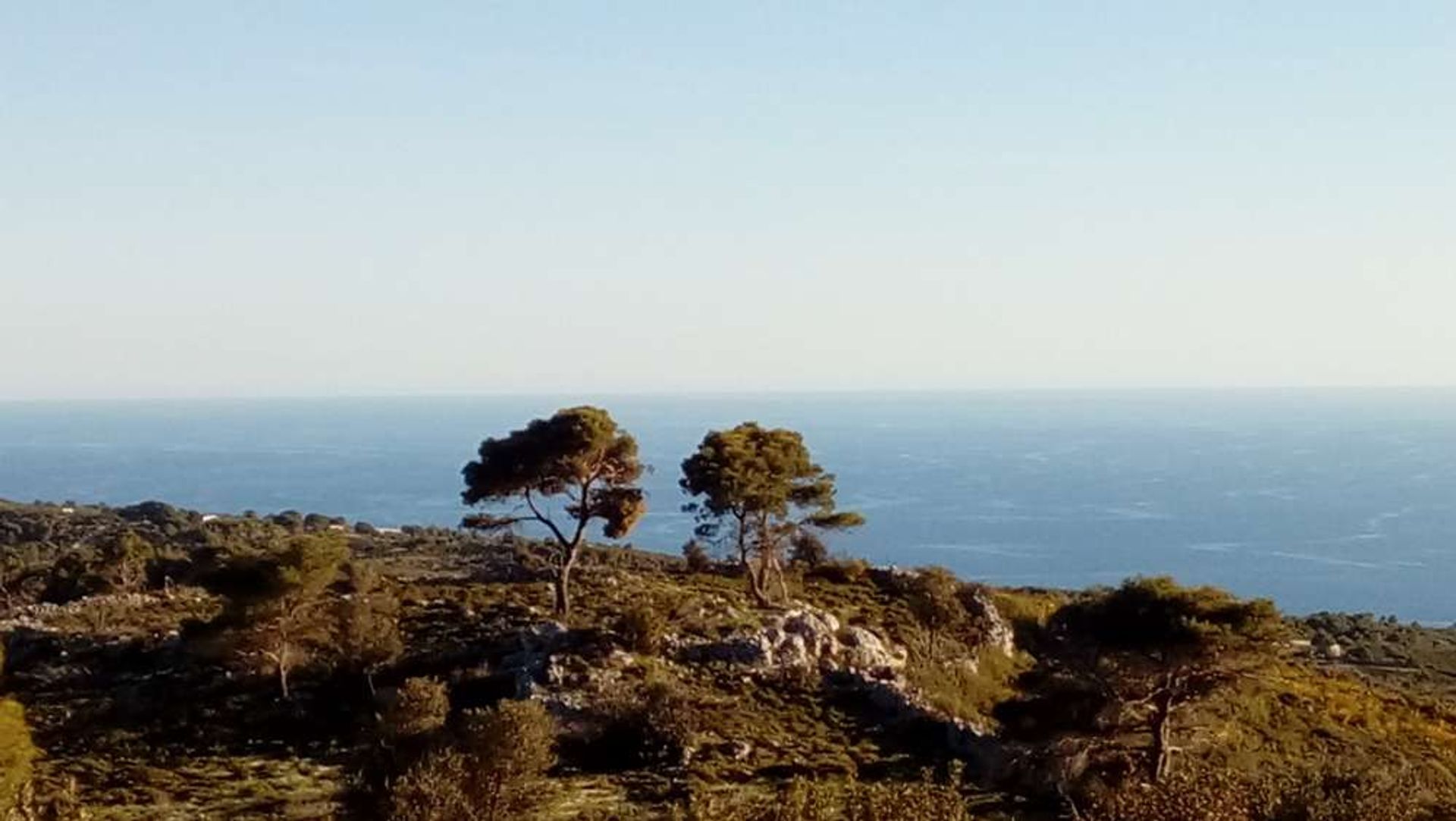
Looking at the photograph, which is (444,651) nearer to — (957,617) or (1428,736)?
(957,617)

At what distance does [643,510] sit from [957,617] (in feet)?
37.7

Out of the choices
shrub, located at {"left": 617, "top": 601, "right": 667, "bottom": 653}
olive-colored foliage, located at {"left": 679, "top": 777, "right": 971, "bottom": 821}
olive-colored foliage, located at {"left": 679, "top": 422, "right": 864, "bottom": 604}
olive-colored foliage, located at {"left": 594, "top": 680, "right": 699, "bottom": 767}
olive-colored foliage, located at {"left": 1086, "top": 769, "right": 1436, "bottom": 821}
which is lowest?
olive-colored foliage, located at {"left": 594, "top": 680, "right": 699, "bottom": 767}

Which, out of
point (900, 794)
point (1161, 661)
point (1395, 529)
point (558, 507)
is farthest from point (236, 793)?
point (1395, 529)

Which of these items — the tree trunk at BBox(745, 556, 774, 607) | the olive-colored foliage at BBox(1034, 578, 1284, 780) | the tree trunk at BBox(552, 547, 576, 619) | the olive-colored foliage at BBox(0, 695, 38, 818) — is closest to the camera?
the olive-colored foliage at BBox(0, 695, 38, 818)

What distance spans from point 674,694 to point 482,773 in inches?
386

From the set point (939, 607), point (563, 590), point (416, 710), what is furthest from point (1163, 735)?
point (563, 590)

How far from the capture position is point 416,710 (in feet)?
84.5

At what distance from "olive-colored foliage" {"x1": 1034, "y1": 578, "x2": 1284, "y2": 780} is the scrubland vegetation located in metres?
0.08

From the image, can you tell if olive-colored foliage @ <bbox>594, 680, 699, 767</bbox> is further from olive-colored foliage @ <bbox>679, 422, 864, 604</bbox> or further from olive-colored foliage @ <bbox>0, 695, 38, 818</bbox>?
olive-colored foliage @ <bbox>0, 695, 38, 818</bbox>

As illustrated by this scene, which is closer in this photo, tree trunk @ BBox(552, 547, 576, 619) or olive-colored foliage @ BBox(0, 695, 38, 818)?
olive-colored foliage @ BBox(0, 695, 38, 818)

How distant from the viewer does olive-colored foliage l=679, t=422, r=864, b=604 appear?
40312mm

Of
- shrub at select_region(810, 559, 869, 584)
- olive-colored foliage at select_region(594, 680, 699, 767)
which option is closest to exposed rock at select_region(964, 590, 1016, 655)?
shrub at select_region(810, 559, 869, 584)

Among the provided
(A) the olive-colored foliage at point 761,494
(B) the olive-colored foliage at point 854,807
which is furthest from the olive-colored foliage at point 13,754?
(A) the olive-colored foliage at point 761,494

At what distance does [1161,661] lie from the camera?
1161 inches
